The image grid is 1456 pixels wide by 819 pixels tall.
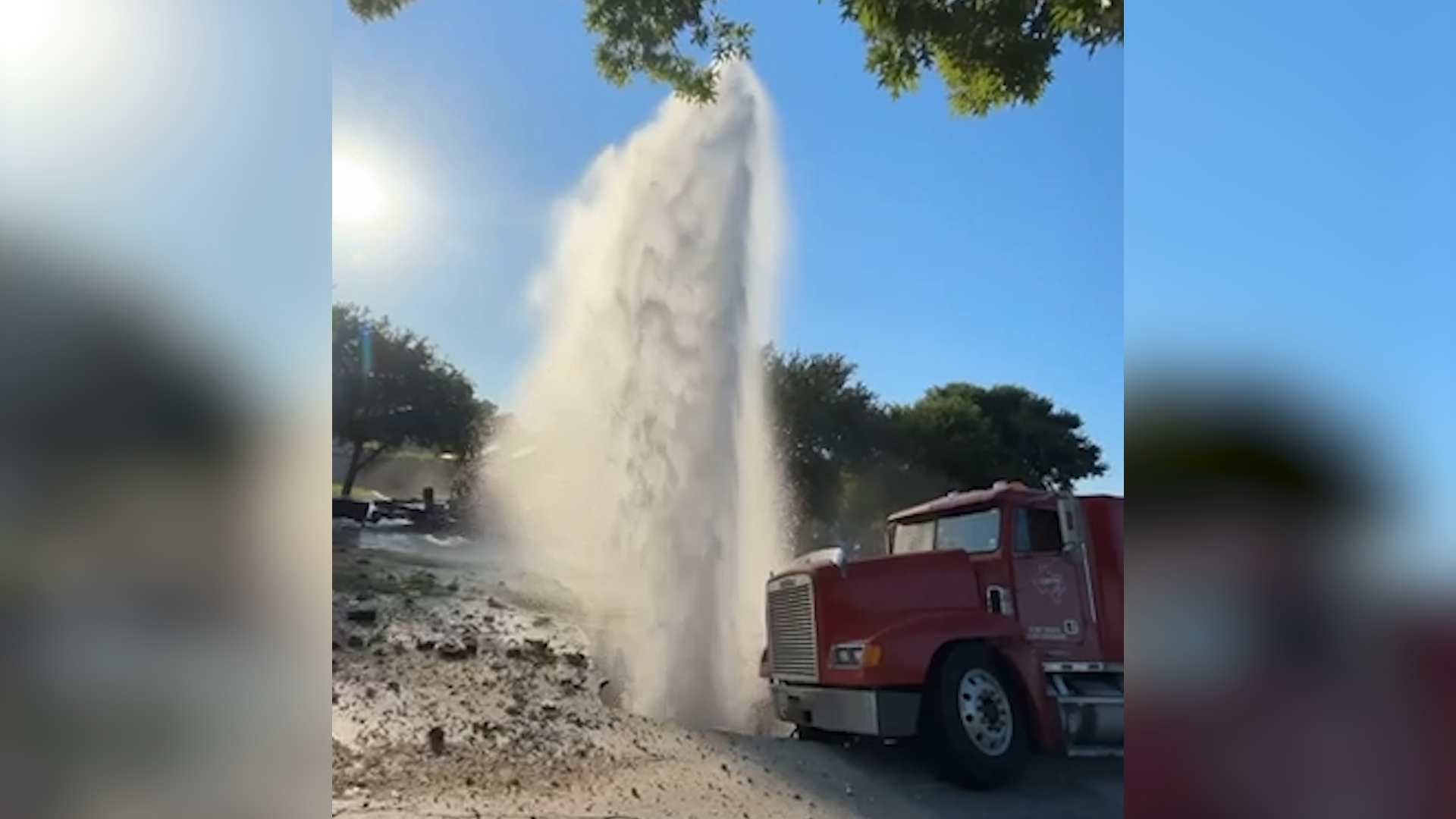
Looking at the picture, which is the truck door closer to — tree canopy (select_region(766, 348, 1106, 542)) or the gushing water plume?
tree canopy (select_region(766, 348, 1106, 542))

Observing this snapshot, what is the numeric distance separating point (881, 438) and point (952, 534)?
1.13ft

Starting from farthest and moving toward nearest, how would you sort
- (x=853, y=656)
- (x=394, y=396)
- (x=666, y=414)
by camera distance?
1. (x=853, y=656)
2. (x=666, y=414)
3. (x=394, y=396)

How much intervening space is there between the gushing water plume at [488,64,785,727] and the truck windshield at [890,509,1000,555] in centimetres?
35

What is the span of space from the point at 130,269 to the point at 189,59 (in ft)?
1.47

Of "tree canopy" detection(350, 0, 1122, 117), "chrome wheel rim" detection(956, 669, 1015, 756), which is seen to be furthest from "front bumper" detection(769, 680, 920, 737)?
"tree canopy" detection(350, 0, 1122, 117)

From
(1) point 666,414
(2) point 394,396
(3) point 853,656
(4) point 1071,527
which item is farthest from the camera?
(4) point 1071,527

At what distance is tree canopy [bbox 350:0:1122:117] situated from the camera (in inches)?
101

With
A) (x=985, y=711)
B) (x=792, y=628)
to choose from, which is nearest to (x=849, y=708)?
(x=792, y=628)

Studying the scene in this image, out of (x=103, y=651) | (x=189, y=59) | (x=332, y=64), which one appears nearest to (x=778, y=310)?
(x=332, y=64)

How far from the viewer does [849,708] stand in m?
2.67

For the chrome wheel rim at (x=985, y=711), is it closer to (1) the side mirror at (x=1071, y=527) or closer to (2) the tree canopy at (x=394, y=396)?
(1) the side mirror at (x=1071, y=527)

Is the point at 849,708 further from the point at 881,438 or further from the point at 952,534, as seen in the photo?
the point at 881,438

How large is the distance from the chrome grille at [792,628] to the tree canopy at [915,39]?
4.15ft

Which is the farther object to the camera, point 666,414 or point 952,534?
point 952,534
